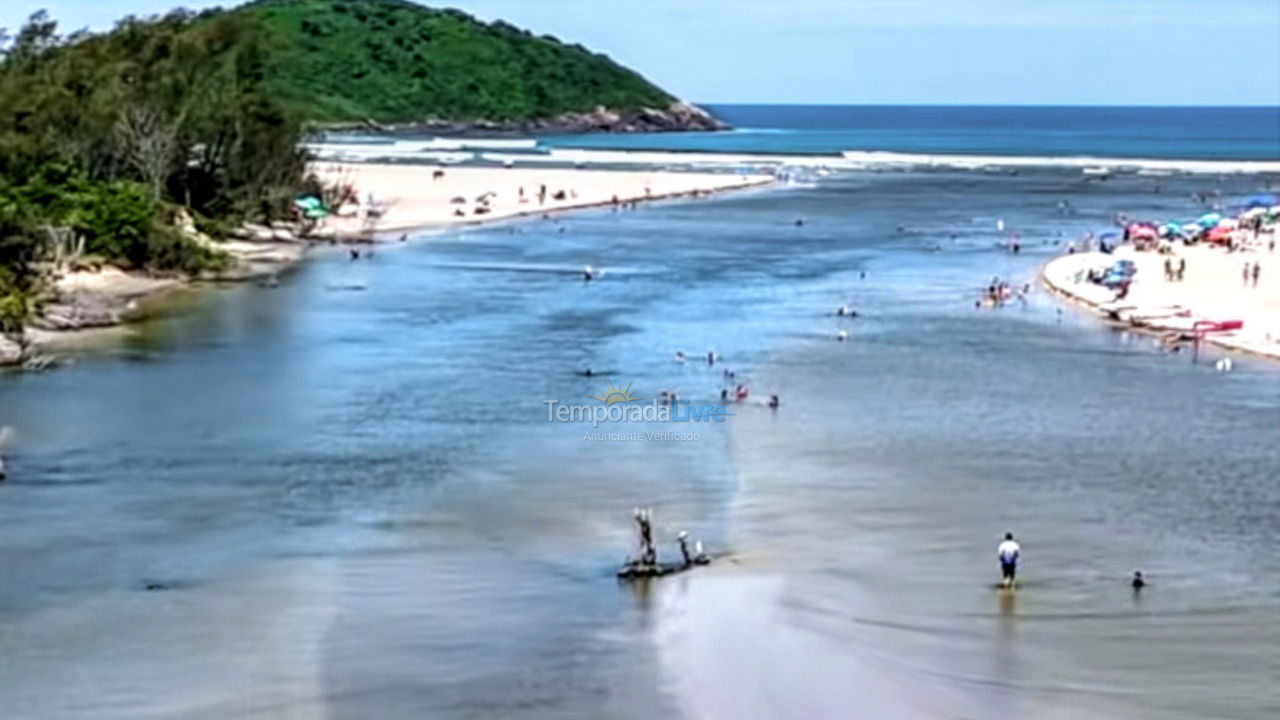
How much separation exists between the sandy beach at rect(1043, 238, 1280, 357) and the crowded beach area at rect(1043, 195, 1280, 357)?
0.10ft

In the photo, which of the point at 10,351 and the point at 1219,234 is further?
the point at 1219,234

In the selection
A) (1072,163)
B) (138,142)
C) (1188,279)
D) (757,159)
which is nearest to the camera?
(1188,279)

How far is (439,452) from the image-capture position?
36.1m

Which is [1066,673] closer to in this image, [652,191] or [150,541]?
[150,541]

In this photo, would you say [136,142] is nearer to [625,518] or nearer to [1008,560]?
[625,518]

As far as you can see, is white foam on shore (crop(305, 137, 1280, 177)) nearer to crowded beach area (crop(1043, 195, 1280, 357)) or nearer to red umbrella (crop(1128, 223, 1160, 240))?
red umbrella (crop(1128, 223, 1160, 240))

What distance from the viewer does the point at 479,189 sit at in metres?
117

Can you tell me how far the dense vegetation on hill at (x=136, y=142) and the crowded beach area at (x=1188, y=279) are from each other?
1224 inches

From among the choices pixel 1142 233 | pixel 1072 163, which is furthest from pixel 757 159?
pixel 1142 233

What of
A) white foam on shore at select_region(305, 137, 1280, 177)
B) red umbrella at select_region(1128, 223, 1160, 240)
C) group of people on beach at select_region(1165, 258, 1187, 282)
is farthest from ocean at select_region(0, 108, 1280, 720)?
white foam on shore at select_region(305, 137, 1280, 177)

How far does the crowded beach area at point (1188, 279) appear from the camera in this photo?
54.5 metres

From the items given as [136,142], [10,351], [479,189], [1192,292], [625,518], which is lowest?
[625,518]

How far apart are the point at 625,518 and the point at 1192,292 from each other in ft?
126

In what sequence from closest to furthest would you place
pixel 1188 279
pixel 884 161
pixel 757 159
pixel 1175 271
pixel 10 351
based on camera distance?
pixel 10 351, pixel 1188 279, pixel 1175 271, pixel 884 161, pixel 757 159
